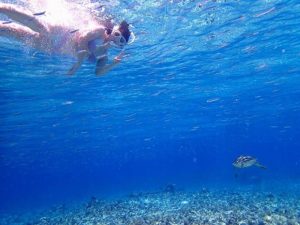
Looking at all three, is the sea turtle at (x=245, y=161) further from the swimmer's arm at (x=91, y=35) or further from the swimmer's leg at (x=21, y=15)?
the swimmer's leg at (x=21, y=15)

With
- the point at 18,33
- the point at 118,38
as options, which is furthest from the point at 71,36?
the point at 118,38

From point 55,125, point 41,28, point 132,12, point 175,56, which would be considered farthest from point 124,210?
point 55,125

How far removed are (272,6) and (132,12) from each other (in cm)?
761

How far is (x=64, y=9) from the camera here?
42.3 feet

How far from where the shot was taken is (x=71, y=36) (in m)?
11.0

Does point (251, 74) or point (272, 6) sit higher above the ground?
point (272, 6)

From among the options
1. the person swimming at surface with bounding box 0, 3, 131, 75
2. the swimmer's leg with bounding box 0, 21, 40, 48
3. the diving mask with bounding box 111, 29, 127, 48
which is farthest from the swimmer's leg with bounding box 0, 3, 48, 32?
Answer: the diving mask with bounding box 111, 29, 127, 48

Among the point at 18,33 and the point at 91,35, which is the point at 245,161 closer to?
the point at 91,35

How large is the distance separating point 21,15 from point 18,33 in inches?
61.4

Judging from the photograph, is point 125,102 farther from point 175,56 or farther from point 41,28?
point 41,28

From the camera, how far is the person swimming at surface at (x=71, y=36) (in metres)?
9.09

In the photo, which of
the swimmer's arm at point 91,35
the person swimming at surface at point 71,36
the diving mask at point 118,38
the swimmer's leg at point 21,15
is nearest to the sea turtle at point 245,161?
the person swimming at surface at point 71,36

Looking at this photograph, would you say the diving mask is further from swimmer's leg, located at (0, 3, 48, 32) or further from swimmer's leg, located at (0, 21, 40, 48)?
swimmer's leg, located at (0, 21, 40, 48)

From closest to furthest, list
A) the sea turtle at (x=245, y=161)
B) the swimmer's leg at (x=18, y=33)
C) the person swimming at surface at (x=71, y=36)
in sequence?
1. the person swimming at surface at (x=71, y=36)
2. the swimmer's leg at (x=18, y=33)
3. the sea turtle at (x=245, y=161)
